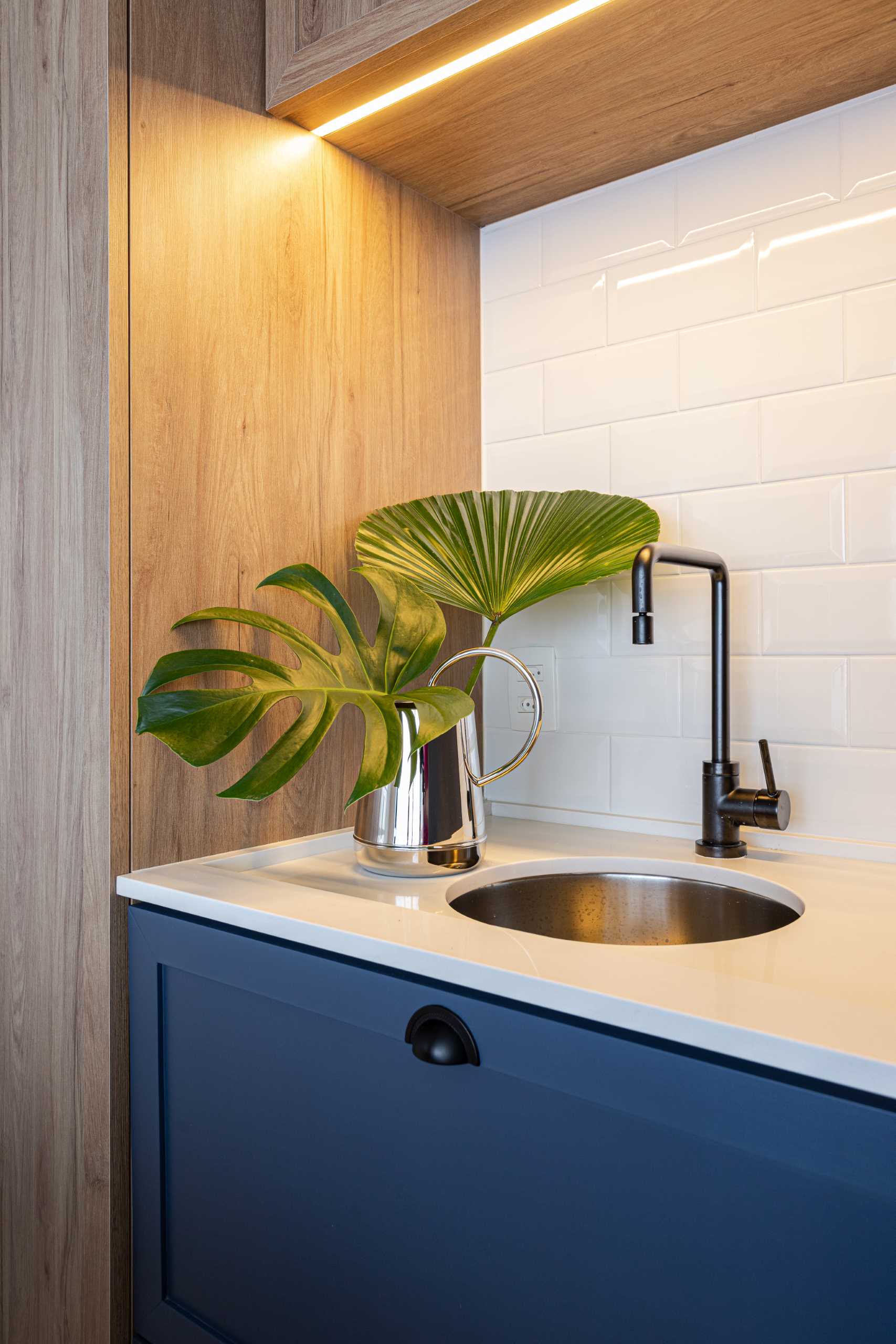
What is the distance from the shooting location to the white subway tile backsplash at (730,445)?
1121mm

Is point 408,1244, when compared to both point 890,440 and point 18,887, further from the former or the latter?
point 890,440

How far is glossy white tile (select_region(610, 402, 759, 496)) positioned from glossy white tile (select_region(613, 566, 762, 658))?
0.41 feet

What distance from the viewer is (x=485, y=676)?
1.52 meters

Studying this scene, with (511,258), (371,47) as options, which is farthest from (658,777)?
(371,47)

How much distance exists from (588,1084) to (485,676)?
0.92m

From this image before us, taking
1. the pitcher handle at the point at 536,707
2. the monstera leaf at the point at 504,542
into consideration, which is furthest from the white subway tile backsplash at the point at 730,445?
the pitcher handle at the point at 536,707

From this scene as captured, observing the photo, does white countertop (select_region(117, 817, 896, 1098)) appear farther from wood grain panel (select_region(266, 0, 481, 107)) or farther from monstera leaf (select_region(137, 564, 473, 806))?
wood grain panel (select_region(266, 0, 481, 107))

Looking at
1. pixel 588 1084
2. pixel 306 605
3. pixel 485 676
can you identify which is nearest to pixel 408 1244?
pixel 588 1084

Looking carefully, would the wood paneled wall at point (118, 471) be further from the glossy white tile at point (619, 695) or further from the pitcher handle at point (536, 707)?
the glossy white tile at point (619, 695)

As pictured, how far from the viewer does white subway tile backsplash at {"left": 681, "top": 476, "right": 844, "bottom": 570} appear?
A: 1149 millimetres

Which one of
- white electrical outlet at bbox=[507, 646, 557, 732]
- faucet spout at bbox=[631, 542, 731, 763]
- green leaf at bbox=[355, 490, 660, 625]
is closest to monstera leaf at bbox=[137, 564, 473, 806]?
green leaf at bbox=[355, 490, 660, 625]

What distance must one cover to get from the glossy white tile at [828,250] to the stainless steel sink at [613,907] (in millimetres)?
751

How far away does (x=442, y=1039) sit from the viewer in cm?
73

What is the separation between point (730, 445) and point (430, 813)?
25.1 inches
